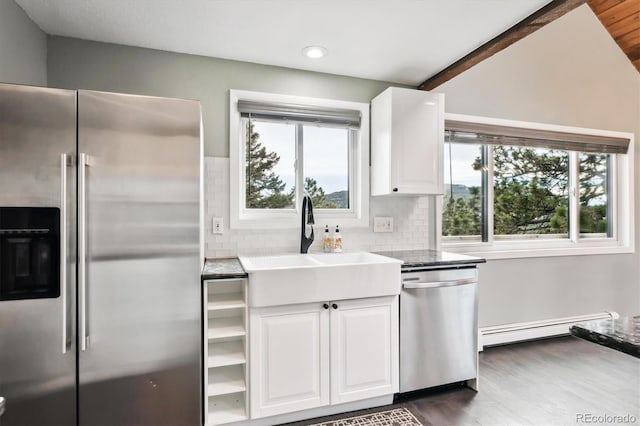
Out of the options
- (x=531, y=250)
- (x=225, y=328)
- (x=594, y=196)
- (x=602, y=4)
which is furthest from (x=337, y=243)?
(x=594, y=196)

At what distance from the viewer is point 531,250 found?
11.1 feet

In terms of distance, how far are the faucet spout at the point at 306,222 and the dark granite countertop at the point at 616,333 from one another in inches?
69.0

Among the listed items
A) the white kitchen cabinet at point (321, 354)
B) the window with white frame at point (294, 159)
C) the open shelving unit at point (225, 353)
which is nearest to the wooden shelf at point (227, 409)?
the open shelving unit at point (225, 353)

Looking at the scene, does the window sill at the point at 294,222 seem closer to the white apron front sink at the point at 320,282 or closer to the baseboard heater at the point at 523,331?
the white apron front sink at the point at 320,282

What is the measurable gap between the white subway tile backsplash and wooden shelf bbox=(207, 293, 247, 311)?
1.15ft

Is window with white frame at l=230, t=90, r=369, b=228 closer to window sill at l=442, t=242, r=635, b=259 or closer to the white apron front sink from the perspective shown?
the white apron front sink

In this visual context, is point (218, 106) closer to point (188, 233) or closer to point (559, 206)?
point (188, 233)

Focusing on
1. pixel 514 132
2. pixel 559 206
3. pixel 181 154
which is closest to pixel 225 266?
pixel 181 154

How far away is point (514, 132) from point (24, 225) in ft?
12.2

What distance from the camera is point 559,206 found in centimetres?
371

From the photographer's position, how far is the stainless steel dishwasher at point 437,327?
7.38 feet

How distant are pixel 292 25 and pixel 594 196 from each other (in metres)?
3.85

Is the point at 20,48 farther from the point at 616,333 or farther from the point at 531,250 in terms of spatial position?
the point at 531,250

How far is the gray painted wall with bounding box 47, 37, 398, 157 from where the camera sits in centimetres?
224
